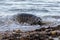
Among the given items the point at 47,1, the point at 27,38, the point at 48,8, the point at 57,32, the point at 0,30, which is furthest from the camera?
the point at 47,1

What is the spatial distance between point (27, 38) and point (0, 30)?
1.97 metres

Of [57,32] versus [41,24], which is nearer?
[57,32]

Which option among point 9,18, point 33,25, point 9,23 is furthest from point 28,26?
point 9,18

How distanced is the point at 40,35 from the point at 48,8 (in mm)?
6786

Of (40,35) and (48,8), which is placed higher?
(40,35)

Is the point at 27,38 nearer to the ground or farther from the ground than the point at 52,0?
farther from the ground

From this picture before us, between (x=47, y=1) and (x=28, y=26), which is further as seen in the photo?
(x=47, y=1)

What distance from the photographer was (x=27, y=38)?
6.00 meters

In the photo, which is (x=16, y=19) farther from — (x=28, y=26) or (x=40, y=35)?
(x=40, y=35)

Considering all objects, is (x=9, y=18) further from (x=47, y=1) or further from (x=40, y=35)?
(x=47, y=1)

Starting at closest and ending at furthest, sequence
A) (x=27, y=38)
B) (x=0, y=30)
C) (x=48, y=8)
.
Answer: (x=27, y=38) < (x=0, y=30) < (x=48, y=8)

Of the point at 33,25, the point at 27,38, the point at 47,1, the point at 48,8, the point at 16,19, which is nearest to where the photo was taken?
the point at 27,38

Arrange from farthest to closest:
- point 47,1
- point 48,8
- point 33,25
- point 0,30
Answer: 1. point 47,1
2. point 48,8
3. point 33,25
4. point 0,30

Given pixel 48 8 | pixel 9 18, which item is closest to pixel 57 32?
pixel 9 18
